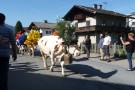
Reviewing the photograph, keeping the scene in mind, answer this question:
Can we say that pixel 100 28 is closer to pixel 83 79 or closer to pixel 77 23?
pixel 77 23

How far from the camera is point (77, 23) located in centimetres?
5591

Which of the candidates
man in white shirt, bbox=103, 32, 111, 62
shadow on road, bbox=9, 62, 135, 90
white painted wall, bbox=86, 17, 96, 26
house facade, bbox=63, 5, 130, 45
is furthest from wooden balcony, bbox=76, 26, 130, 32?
shadow on road, bbox=9, 62, 135, 90

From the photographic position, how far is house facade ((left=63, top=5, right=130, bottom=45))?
164 ft

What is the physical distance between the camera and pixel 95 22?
50.5 metres

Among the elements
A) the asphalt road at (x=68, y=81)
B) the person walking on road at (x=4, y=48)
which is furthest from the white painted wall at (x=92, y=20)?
the person walking on road at (x=4, y=48)

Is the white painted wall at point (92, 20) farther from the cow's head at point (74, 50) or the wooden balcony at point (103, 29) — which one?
the cow's head at point (74, 50)

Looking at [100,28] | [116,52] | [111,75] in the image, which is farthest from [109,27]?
[111,75]

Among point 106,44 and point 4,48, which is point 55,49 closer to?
point 4,48

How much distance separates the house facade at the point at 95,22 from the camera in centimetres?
4997

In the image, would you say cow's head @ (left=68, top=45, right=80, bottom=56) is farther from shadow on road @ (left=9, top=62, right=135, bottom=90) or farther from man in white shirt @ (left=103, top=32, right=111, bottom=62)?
man in white shirt @ (left=103, top=32, right=111, bottom=62)

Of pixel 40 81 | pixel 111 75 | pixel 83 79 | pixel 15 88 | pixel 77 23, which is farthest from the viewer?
Answer: pixel 77 23

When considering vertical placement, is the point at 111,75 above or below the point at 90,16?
below

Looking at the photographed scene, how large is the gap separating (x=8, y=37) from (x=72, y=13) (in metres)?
49.3

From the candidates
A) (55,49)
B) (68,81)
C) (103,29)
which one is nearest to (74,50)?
(55,49)
